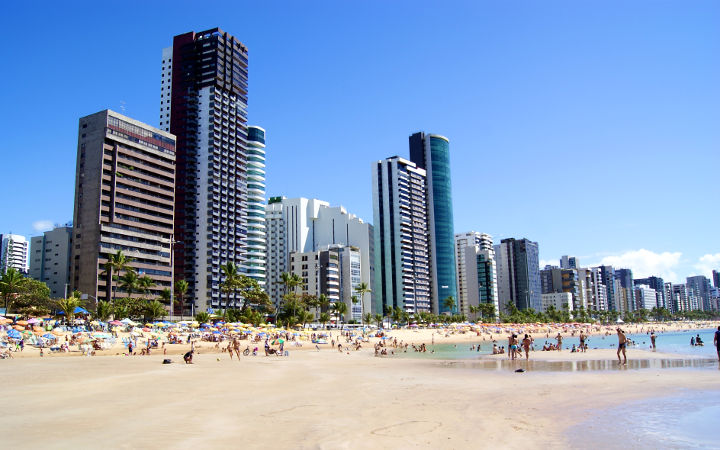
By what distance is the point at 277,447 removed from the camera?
1336 centimetres

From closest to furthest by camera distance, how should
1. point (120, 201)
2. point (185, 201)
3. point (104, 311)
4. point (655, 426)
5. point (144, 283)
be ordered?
1. point (655, 426)
2. point (104, 311)
3. point (144, 283)
4. point (120, 201)
5. point (185, 201)

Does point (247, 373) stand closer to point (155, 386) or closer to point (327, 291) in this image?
point (155, 386)

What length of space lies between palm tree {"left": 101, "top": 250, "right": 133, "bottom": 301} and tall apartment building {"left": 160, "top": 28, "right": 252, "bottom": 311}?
2505 centimetres

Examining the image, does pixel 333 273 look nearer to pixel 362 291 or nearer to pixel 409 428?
pixel 362 291

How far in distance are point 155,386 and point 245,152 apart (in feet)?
441

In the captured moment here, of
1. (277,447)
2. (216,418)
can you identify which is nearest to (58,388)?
(216,418)

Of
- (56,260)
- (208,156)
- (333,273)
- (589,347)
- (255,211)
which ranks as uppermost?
(208,156)

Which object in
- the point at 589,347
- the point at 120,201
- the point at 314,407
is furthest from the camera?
the point at 120,201

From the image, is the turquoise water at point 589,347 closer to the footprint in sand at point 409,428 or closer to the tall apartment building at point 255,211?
the footprint in sand at point 409,428

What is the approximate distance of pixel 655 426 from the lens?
1611 centimetres

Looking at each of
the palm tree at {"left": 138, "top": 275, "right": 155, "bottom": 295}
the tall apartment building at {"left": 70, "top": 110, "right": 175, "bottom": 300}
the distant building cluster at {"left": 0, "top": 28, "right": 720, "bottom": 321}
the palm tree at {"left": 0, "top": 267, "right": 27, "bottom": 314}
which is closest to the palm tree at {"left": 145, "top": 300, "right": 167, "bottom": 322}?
the palm tree at {"left": 138, "top": 275, "right": 155, "bottom": 295}

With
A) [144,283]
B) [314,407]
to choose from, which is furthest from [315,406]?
[144,283]

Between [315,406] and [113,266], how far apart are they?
9587cm

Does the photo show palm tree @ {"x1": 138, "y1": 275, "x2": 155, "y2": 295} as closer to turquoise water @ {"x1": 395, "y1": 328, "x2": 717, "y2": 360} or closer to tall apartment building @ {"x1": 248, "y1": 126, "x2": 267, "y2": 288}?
tall apartment building @ {"x1": 248, "y1": 126, "x2": 267, "y2": 288}
